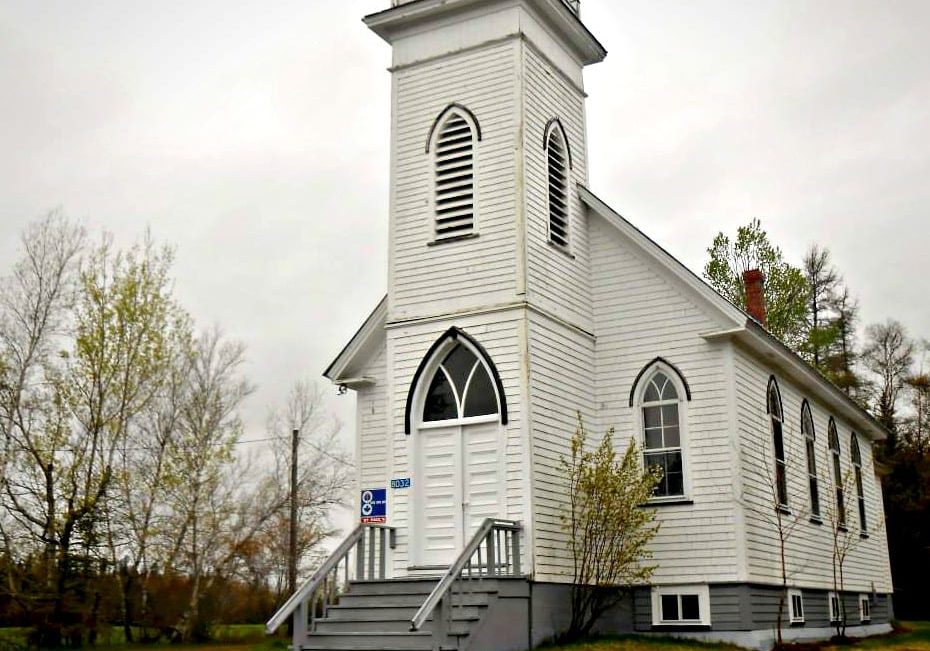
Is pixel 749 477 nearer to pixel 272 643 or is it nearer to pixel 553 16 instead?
pixel 553 16

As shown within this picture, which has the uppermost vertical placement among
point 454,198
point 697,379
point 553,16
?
point 553,16

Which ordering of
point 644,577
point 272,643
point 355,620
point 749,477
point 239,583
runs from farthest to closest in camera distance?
point 239,583 < point 272,643 < point 749,477 < point 644,577 < point 355,620

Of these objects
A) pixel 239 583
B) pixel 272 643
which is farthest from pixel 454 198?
pixel 239 583

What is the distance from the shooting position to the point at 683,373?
664 inches

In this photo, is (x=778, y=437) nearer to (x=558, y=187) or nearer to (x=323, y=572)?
(x=558, y=187)

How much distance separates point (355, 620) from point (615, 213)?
26.5 ft

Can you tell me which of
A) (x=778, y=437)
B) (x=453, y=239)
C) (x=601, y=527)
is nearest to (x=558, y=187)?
(x=453, y=239)

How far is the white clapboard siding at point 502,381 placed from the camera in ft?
49.5

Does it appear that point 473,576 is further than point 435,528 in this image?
No

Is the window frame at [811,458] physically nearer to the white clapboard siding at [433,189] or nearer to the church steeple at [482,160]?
the church steeple at [482,160]

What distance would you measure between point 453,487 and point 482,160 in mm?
5276

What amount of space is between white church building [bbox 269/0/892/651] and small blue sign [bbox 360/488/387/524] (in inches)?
1.5

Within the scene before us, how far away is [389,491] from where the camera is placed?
16016 mm

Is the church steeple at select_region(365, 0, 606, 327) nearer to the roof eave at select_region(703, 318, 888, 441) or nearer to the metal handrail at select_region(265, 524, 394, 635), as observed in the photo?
the roof eave at select_region(703, 318, 888, 441)
